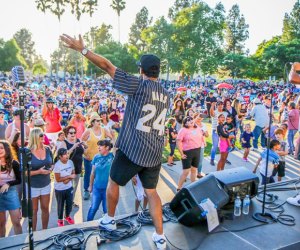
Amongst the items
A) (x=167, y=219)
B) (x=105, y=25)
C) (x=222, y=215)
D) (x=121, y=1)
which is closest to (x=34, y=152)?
(x=167, y=219)

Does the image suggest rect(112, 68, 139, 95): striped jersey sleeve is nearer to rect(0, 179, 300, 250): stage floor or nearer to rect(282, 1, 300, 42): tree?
rect(0, 179, 300, 250): stage floor

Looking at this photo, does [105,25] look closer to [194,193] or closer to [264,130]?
[264,130]

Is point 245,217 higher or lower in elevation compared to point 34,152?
lower

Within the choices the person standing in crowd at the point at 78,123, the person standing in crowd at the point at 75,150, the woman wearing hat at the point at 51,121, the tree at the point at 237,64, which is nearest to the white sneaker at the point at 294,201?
the person standing in crowd at the point at 75,150

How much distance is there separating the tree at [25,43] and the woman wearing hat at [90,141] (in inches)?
3755

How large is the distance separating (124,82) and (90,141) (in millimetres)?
3435

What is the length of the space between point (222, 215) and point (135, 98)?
171cm

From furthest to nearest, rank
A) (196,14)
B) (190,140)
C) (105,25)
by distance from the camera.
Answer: (105,25) < (196,14) < (190,140)

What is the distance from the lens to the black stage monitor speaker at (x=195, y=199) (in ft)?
10.3

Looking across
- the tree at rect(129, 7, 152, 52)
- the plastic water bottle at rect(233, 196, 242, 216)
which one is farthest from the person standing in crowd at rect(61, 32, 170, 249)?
the tree at rect(129, 7, 152, 52)

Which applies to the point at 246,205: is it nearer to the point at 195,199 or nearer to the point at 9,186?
the point at 195,199

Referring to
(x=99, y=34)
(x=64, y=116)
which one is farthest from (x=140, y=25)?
(x=64, y=116)

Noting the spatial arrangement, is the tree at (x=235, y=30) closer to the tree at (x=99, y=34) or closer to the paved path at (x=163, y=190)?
the tree at (x=99, y=34)

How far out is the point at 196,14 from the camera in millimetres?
42656
